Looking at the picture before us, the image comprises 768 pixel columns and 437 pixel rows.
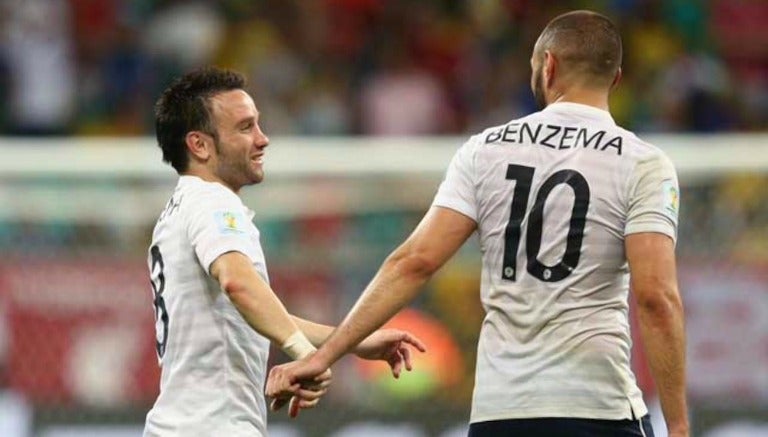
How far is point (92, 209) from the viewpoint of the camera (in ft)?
34.8

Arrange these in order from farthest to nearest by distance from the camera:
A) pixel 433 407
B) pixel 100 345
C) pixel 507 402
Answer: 1. pixel 100 345
2. pixel 433 407
3. pixel 507 402

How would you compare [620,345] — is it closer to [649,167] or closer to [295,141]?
[649,167]

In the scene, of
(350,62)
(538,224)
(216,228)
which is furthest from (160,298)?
(350,62)

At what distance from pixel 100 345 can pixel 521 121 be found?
197 inches

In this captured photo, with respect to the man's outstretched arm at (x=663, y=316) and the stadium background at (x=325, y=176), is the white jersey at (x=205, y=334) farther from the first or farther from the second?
the stadium background at (x=325, y=176)

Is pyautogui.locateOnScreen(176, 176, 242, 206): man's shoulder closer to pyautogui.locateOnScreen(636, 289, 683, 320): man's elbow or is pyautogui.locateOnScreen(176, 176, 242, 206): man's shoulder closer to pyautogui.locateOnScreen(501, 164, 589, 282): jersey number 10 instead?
pyautogui.locateOnScreen(501, 164, 589, 282): jersey number 10

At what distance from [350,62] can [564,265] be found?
25.4 feet

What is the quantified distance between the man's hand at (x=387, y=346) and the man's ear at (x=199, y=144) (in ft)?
2.58

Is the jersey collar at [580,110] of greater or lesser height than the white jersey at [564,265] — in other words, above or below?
above

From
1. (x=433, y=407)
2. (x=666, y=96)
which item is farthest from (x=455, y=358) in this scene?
(x=666, y=96)

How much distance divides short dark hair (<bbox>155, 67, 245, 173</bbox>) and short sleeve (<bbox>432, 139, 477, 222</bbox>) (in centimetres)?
75

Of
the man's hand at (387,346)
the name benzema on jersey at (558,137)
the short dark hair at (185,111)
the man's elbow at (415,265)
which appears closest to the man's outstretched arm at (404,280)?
the man's elbow at (415,265)

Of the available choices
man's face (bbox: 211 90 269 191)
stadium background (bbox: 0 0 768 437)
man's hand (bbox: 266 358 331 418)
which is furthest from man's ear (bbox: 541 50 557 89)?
stadium background (bbox: 0 0 768 437)

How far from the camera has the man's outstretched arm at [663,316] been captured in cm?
545
